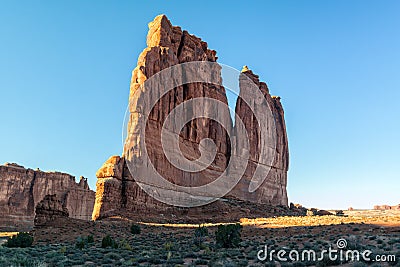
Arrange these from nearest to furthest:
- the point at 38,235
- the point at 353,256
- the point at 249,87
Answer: the point at 353,256 → the point at 38,235 → the point at 249,87

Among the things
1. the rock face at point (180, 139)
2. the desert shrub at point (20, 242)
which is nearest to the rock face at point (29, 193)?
the rock face at point (180, 139)

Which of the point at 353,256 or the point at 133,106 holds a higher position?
the point at 133,106

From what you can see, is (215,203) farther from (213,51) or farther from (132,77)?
(213,51)

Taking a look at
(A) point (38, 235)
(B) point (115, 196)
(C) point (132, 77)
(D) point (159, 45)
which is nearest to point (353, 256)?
(A) point (38, 235)

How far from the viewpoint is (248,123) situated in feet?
229

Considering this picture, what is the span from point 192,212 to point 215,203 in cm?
434

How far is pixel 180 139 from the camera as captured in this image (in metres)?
52.1

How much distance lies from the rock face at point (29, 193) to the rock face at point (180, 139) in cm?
3800

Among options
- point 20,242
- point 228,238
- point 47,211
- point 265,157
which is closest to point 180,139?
point 265,157

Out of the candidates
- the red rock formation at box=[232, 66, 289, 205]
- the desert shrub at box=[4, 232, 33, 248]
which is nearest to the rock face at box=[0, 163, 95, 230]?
the red rock formation at box=[232, 66, 289, 205]

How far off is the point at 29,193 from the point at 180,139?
4902 cm

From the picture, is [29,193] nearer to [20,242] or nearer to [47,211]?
[47,211]

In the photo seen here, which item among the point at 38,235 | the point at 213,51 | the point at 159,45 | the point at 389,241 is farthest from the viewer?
the point at 213,51

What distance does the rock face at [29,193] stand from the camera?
78.8 meters
